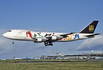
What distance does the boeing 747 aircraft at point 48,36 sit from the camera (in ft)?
212

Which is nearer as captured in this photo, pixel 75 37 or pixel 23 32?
pixel 23 32

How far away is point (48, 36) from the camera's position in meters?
68.0

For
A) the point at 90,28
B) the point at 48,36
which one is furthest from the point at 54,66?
the point at 90,28

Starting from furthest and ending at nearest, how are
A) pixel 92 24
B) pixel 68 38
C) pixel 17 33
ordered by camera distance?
pixel 92 24
pixel 68 38
pixel 17 33

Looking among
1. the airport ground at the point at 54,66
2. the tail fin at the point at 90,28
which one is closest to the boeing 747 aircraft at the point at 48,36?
the tail fin at the point at 90,28

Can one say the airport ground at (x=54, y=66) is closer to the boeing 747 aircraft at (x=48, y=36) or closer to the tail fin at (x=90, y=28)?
the boeing 747 aircraft at (x=48, y=36)

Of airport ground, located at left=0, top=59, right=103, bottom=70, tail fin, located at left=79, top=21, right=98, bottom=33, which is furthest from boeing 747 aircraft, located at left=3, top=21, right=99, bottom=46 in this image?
airport ground, located at left=0, top=59, right=103, bottom=70

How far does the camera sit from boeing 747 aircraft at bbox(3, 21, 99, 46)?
64625 millimetres

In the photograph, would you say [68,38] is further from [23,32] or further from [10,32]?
[10,32]

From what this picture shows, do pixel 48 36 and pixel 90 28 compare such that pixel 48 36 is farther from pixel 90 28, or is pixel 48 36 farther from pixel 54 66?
pixel 90 28

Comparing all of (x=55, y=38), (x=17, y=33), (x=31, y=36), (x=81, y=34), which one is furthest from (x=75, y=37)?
(x=17, y=33)

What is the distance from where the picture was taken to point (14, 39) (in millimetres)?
65125

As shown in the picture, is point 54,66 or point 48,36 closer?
point 54,66

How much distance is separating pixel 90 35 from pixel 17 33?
3194 cm
